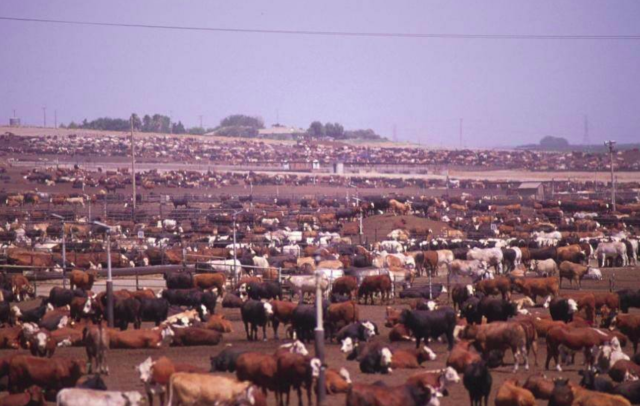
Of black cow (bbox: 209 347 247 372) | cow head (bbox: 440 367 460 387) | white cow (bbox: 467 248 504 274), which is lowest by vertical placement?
white cow (bbox: 467 248 504 274)

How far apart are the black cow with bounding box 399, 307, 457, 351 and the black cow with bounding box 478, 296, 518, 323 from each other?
1825mm

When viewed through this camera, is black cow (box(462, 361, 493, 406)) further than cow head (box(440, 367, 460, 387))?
No

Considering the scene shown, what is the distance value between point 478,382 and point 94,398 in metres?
5.69

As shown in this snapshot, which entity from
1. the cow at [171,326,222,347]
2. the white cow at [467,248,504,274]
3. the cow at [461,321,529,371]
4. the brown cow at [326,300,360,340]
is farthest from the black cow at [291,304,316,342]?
the white cow at [467,248,504,274]

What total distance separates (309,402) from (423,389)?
1.83 metres

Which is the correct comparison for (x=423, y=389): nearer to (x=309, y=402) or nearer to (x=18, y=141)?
(x=309, y=402)

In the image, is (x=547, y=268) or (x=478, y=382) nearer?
(x=478, y=382)

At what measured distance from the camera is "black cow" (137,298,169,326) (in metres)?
23.1

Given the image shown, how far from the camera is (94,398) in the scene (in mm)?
12383

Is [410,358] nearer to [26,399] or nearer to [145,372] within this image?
[145,372]

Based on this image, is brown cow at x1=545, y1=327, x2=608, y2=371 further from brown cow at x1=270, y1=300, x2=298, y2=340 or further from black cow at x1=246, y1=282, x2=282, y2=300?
black cow at x1=246, y1=282, x2=282, y2=300

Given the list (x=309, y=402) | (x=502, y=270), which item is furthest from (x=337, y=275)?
(x=309, y=402)

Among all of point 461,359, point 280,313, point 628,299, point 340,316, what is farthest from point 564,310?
point 280,313

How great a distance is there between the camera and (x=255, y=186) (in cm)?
9075
